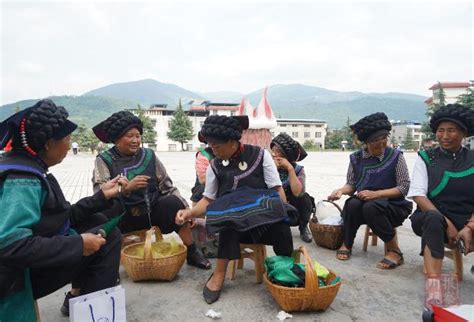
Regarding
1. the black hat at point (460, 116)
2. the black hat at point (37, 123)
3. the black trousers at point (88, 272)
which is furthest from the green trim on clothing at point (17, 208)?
the black hat at point (460, 116)

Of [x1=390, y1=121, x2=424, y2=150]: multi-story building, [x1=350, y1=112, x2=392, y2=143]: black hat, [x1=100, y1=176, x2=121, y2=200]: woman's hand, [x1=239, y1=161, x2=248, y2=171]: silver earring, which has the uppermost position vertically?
[x1=350, y1=112, x2=392, y2=143]: black hat

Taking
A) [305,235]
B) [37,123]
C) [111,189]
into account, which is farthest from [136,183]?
[305,235]

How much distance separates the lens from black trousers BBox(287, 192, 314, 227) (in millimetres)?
4410

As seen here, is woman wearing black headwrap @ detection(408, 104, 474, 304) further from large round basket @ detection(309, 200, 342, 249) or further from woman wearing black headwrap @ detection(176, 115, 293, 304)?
woman wearing black headwrap @ detection(176, 115, 293, 304)

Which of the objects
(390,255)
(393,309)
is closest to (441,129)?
(390,255)

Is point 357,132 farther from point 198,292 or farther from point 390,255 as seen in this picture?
point 198,292

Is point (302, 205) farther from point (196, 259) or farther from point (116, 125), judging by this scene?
point (116, 125)

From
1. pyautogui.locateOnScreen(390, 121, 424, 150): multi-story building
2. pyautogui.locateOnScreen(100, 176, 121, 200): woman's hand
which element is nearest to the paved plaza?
pyautogui.locateOnScreen(100, 176, 121, 200): woman's hand

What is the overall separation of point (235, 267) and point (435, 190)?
1.89 metres

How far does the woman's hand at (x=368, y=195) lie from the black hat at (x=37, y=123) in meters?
2.77

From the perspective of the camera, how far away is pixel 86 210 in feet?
7.91

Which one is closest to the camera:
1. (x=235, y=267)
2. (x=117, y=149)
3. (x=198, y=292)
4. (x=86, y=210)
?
(x=86, y=210)

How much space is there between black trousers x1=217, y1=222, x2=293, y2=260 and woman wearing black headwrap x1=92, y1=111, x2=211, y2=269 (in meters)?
0.75

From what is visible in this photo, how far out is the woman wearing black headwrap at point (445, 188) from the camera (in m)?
2.84
